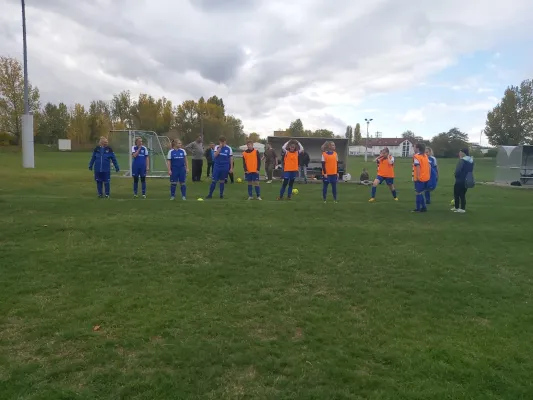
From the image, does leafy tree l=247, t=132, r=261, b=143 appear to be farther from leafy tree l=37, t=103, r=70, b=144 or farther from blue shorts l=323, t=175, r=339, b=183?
blue shorts l=323, t=175, r=339, b=183

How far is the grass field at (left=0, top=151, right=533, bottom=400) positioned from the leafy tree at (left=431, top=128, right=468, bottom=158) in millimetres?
71586

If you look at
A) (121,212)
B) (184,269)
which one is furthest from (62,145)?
(184,269)

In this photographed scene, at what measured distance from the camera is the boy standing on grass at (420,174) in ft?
39.8

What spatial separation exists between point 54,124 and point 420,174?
74.0 m

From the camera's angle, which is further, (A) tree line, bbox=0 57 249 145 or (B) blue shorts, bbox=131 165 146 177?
(A) tree line, bbox=0 57 249 145

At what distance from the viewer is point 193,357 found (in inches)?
158

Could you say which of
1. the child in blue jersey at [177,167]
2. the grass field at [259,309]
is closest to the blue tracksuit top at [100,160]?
the child in blue jersey at [177,167]

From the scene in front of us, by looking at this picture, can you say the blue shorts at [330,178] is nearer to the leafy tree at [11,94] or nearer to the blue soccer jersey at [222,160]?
the blue soccer jersey at [222,160]

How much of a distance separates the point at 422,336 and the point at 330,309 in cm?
111

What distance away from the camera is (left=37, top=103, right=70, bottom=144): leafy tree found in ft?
236

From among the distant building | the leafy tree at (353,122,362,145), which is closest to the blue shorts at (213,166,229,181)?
the distant building

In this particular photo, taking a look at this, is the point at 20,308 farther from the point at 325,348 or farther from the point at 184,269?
the point at 325,348

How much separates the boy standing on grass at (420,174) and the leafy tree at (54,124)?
7225cm

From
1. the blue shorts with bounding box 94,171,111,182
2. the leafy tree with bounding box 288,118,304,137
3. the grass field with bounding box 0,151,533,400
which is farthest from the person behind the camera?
the leafy tree with bounding box 288,118,304,137
